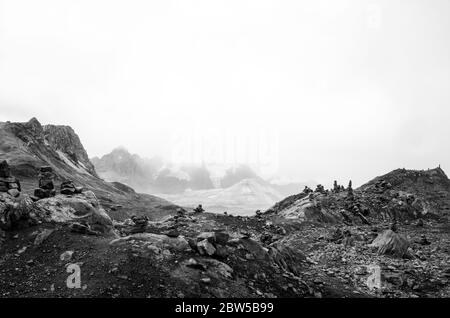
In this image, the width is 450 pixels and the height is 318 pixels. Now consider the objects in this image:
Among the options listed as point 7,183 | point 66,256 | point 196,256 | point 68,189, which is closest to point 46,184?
point 68,189

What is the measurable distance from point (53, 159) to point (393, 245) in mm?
94017

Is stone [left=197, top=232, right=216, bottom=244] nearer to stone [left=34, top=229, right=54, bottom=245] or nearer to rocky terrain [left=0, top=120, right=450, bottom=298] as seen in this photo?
rocky terrain [left=0, top=120, right=450, bottom=298]

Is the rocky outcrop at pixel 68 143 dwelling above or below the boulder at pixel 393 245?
above

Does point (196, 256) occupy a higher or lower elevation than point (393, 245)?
higher

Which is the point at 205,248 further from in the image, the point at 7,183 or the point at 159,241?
the point at 7,183

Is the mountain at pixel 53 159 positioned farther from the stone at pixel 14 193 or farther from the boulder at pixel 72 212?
the stone at pixel 14 193

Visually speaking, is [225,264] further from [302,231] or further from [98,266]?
[302,231]

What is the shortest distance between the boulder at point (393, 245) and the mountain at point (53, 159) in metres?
38.3

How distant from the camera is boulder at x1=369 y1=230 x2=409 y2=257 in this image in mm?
26911

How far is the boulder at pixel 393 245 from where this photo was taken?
26.9 meters

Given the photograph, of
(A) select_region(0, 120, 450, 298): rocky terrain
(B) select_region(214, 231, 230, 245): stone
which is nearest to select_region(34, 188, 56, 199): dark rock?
(A) select_region(0, 120, 450, 298): rocky terrain

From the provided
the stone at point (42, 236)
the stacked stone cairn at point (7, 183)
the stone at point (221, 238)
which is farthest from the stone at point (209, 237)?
the stacked stone cairn at point (7, 183)

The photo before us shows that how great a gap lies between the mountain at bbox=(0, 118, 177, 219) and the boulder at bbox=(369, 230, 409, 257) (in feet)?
126

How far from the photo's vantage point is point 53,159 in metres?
93.3
